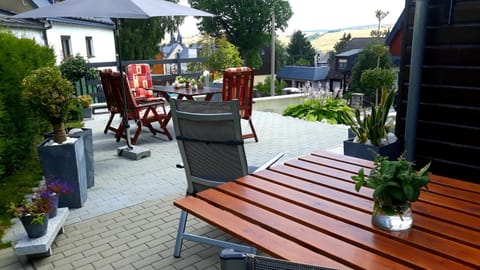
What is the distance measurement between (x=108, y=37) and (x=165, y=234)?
1429 centimetres

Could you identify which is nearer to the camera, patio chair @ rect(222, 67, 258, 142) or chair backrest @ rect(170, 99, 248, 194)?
chair backrest @ rect(170, 99, 248, 194)

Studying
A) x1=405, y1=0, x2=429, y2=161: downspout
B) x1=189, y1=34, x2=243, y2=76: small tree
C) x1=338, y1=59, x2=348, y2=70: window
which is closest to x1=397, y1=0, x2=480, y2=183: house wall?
x1=405, y1=0, x2=429, y2=161: downspout

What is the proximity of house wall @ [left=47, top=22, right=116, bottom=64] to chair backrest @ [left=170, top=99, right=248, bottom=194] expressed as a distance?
30.2 feet

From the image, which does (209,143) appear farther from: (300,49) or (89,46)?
Result: (300,49)

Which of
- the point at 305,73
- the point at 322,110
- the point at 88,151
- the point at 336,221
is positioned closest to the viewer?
the point at 336,221

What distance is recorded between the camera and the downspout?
270 cm

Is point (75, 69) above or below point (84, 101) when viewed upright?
above

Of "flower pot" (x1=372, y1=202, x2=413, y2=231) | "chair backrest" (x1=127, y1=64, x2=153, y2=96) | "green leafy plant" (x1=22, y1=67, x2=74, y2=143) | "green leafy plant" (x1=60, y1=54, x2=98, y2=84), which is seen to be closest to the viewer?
"flower pot" (x1=372, y1=202, x2=413, y2=231)

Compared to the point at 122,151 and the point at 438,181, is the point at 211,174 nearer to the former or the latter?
the point at 438,181

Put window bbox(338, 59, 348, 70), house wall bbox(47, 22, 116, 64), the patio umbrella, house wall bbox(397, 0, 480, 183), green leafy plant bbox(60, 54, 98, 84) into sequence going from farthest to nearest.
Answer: window bbox(338, 59, 348, 70) → house wall bbox(47, 22, 116, 64) → green leafy plant bbox(60, 54, 98, 84) → the patio umbrella → house wall bbox(397, 0, 480, 183)

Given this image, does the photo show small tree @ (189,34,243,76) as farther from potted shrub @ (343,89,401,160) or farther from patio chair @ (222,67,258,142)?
potted shrub @ (343,89,401,160)

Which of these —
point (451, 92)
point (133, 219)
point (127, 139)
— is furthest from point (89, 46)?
point (451, 92)

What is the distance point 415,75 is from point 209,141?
5.61 ft

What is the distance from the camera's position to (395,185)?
1263 millimetres
